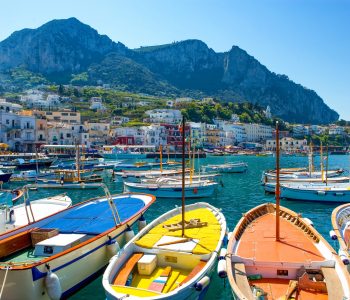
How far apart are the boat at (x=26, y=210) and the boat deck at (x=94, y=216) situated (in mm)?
1681

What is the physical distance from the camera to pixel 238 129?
184625mm

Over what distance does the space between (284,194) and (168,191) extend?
1296 centimetres

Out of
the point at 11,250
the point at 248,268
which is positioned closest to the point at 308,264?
the point at 248,268

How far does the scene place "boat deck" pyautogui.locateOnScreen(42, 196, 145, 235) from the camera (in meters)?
17.8

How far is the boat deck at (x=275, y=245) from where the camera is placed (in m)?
13.3

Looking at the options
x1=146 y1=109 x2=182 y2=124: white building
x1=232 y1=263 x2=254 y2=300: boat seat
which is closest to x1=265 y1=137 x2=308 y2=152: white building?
x1=146 y1=109 x2=182 y2=124: white building

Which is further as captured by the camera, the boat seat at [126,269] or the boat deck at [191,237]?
the boat deck at [191,237]

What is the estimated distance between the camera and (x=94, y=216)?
20234mm

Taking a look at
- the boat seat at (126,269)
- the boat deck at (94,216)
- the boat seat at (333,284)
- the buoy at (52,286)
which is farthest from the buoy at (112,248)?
the boat seat at (333,284)

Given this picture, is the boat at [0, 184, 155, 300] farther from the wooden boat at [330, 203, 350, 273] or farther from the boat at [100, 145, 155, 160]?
the boat at [100, 145, 155, 160]

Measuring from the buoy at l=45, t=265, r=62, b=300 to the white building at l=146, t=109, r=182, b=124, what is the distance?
156 metres

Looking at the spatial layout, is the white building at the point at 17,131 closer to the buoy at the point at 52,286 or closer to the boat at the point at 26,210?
the boat at the point at 26,210

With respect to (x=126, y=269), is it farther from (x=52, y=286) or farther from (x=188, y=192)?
(x=188, y=192)

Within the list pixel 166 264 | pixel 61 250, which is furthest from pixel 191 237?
pixel 61 250
